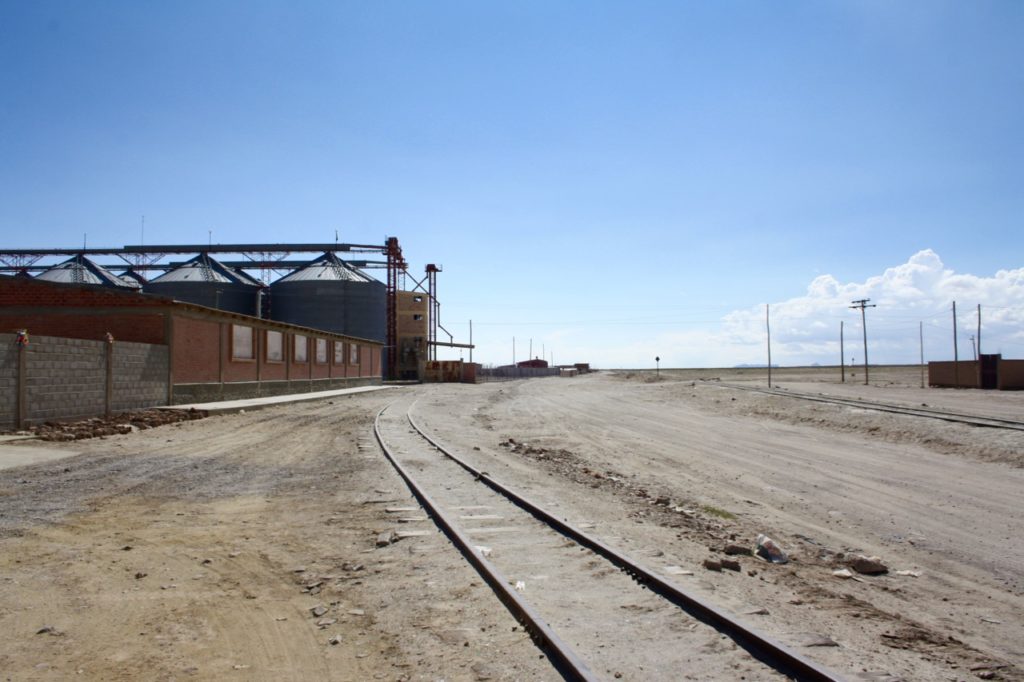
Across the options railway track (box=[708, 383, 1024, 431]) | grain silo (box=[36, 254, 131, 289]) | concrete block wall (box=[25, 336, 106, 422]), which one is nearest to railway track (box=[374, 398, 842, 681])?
concrete block wall (box=[25, 336, 106, 422])

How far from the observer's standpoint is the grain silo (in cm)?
6762

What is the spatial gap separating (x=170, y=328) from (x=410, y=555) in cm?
2286

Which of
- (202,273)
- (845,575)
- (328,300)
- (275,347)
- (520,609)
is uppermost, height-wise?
(202,273)

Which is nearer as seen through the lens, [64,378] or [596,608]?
[596,608]

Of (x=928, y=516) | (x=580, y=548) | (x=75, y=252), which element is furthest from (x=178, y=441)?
(x=75, y=252)

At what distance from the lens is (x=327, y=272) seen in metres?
66.8

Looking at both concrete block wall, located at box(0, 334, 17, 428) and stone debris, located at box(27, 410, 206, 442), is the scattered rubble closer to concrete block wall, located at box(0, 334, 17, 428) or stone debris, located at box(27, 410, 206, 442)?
stone debris, located at box(27, 410, 206, 442)

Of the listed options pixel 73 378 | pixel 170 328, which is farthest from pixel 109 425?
pixel 170 328

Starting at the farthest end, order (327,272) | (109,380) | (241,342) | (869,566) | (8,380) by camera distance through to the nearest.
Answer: (327,272) < (241,342) < (109,380) < (8,380) < (869,566)

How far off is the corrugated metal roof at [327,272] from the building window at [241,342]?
102ft

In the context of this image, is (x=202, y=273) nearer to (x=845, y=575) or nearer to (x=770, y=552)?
(x=770, y=552)

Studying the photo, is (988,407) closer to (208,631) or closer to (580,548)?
(580,548)

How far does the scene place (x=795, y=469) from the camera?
1591 centimetres

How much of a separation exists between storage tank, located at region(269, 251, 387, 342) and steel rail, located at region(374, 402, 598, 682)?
57.2m
